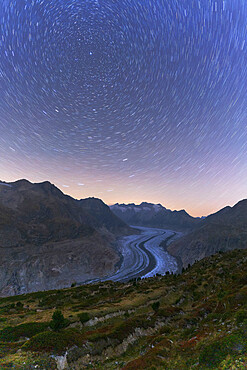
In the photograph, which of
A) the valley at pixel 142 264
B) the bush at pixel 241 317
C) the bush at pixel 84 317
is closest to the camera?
the bush at pixel 241 317

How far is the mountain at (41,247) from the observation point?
101 m

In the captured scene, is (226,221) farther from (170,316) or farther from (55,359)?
(55,359)

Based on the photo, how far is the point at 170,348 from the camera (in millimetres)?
12258

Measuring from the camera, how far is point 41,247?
126000mm

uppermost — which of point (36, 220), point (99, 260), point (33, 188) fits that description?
point (33, 188)

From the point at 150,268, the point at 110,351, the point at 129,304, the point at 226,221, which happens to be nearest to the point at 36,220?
the point at 150,268

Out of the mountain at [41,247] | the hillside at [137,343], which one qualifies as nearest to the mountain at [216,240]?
the mountain at [41,247]

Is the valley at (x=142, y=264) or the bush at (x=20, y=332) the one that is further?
the valley at (x=142, y=264)

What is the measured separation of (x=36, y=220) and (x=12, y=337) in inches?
5997

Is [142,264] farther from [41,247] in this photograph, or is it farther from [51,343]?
[51,343]

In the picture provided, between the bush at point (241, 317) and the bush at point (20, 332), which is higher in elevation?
the bush at point (241, 317)

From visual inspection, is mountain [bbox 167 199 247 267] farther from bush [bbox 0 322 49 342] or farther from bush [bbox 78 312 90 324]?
bush [bbox 0 322 49 342]

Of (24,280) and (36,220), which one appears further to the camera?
(36,220)

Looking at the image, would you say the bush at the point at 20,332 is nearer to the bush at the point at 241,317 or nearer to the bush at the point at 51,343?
the bush at the point at 51,343
